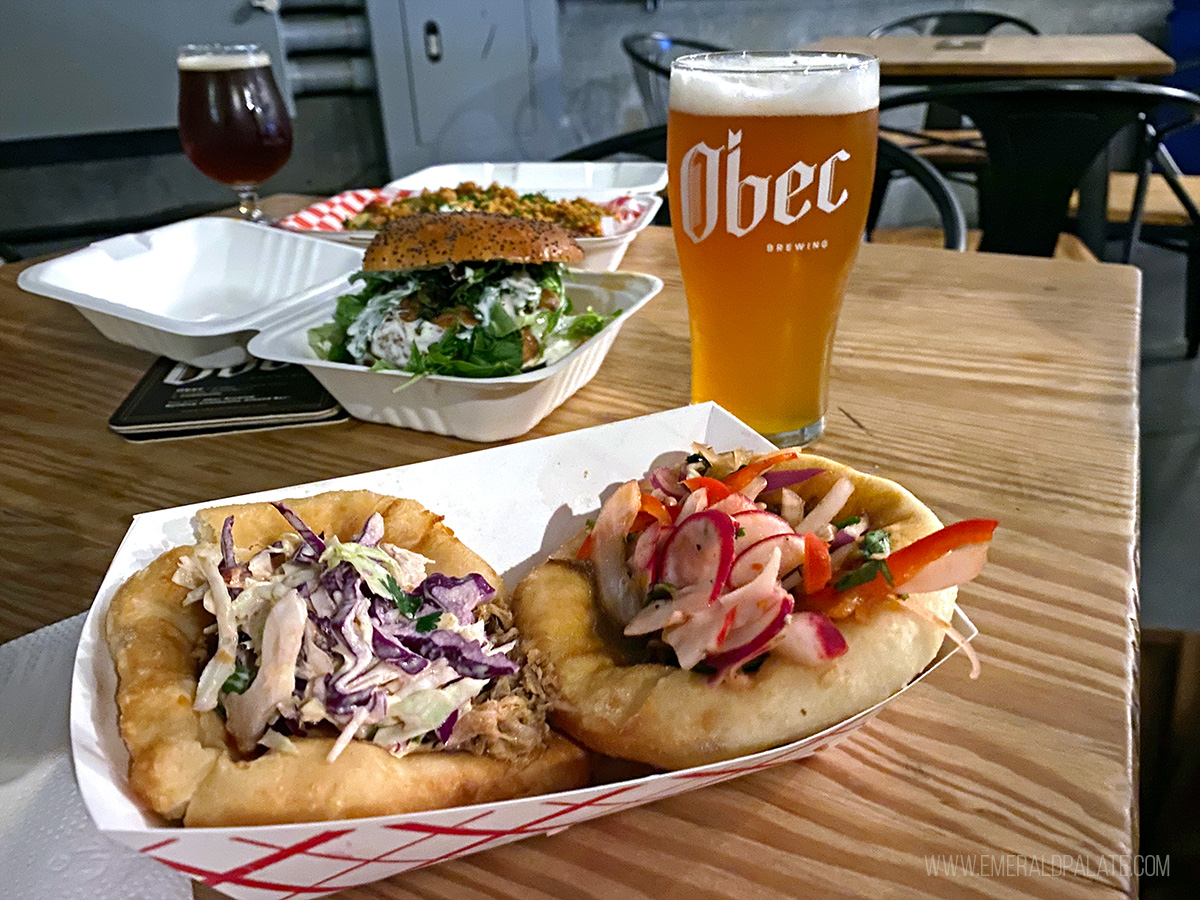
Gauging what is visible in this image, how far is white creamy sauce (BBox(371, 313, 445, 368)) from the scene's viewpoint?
1322 millimetres

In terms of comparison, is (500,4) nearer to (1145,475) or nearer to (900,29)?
(900,29)

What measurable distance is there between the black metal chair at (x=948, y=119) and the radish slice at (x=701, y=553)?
4243 mm

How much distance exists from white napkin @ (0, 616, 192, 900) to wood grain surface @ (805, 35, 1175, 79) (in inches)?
164

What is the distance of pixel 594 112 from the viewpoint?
229 inches

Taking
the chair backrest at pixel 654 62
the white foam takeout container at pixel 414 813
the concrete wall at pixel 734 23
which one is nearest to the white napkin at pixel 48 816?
the white foam takeout container at pixel 414 813

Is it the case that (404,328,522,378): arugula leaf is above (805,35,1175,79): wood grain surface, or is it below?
below

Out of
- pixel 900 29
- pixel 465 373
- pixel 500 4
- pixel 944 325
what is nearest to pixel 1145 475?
pixel 944 325

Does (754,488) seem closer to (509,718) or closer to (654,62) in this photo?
(509,718)

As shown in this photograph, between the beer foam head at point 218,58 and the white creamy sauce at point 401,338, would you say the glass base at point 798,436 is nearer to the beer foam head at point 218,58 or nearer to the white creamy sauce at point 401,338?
the white creamy sauce at point 401,338

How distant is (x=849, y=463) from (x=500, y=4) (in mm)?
4492

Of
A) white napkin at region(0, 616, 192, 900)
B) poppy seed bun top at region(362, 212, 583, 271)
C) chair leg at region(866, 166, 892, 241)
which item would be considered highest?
poppy seed bun top at region(362, 212, 583, 271)

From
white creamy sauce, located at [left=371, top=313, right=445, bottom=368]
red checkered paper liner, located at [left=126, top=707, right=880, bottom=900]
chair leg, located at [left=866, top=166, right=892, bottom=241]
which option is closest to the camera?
red checkered paper liner, located at [left=126, top=707, right=880, bottom=900]

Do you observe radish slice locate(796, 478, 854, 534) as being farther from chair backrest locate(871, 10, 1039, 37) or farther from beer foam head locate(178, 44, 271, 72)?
chair backrest locate(871, 10, 1039, 37)

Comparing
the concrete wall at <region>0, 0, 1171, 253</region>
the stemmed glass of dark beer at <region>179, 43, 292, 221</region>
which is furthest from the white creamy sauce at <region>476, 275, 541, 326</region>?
the concrete wall at <region>0, 0, 1171, 253</region>
